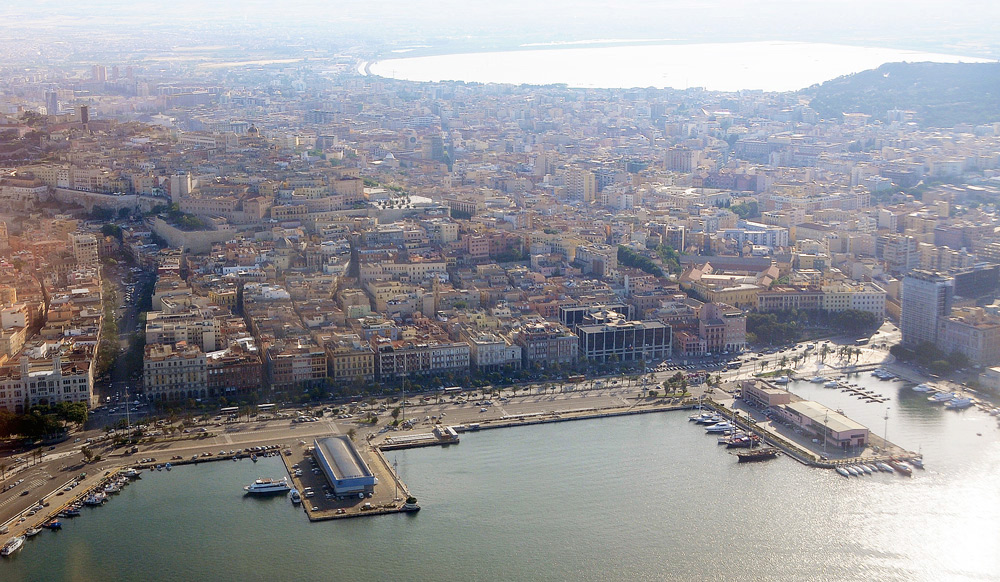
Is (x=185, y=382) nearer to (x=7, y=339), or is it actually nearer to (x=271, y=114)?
(x=7, y=339)

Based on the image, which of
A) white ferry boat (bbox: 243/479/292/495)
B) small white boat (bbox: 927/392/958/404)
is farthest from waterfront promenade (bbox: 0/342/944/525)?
small white boat (bbox: 927/392/958/404)

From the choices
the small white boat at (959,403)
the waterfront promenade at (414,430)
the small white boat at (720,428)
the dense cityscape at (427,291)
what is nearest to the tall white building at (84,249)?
the dense cityscape at (427,291)

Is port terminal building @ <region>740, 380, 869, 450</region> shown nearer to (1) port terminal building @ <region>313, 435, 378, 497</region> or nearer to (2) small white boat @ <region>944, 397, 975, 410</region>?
(2) small white boat @ <region>944, 397, 975, 410</region>

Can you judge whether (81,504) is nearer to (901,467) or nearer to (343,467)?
(343,467)

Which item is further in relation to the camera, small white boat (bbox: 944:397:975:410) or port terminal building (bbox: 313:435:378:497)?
small white boat (bbox: 944:397:975:410)

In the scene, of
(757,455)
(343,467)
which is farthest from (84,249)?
(757,455)

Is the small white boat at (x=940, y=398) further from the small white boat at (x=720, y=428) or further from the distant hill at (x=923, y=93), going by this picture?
the distant hill at (x=923, y=93)

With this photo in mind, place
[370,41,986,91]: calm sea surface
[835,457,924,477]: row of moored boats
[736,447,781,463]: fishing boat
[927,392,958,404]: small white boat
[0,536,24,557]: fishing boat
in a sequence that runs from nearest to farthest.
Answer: [0,536,24,557]: fishing boat < [835,457,924,477]: row of moored boats < [736,447,781,463]: fishing boat < [927,392,958,404]: small white boat < [370,41,986,91]: calm sea surface
